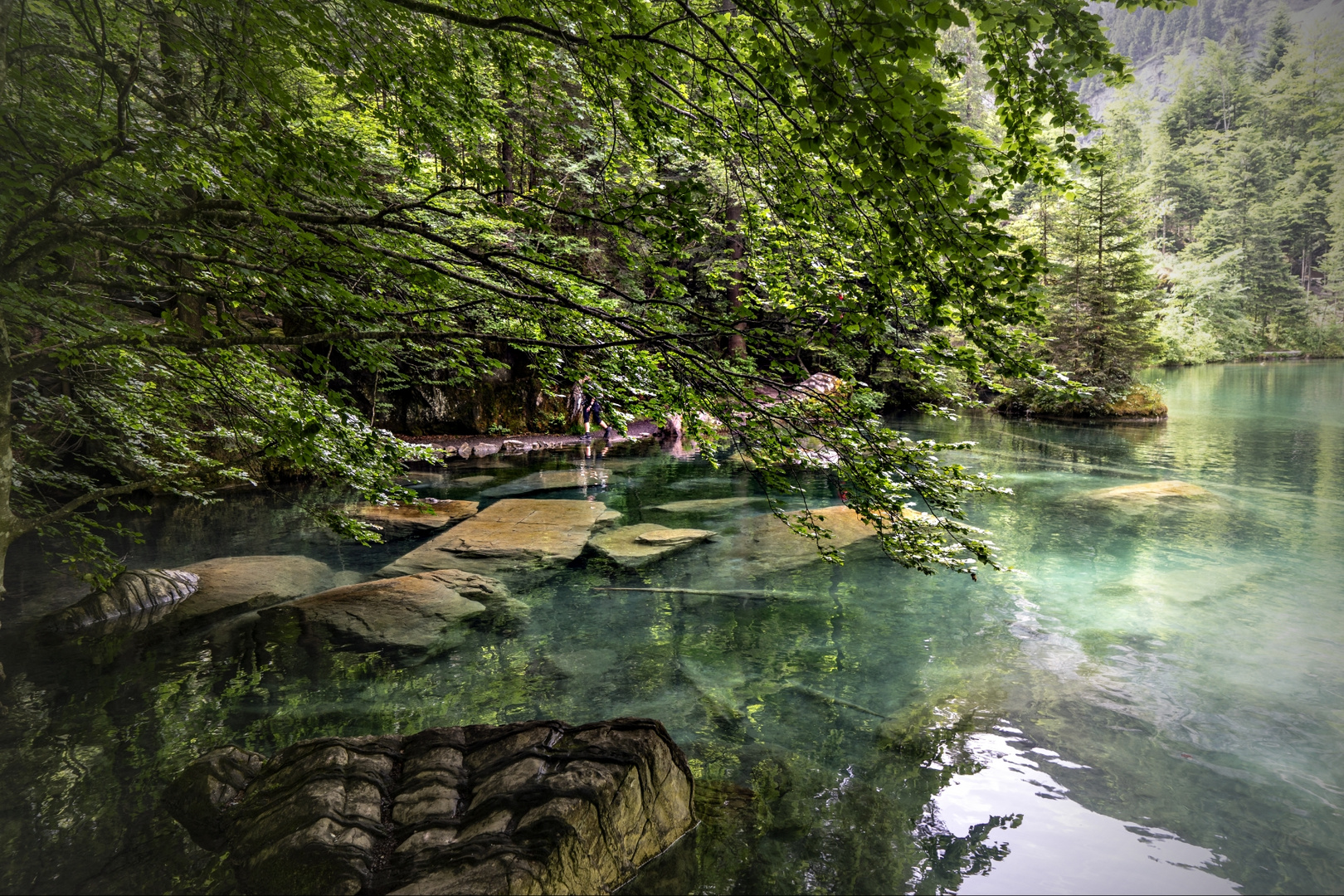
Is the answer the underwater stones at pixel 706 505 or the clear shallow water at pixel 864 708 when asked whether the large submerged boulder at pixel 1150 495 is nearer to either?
the clear shallow water at pixel 864 708

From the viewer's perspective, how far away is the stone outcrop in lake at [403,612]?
631cm

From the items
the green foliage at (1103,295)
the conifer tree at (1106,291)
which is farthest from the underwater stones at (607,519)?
the conifer tree at (1106,291)

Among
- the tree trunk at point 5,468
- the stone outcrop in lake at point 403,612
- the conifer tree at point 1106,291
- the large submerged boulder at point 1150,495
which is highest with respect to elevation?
the conifer tree at point 1106,291

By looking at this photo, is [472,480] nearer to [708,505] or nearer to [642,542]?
[708,505]

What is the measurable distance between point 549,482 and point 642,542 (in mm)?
5297

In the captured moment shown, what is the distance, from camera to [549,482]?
47.2 ft

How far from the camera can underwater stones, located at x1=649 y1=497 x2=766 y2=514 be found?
1193 cm

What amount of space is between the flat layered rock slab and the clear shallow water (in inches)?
28.0

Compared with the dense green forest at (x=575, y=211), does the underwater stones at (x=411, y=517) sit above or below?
below

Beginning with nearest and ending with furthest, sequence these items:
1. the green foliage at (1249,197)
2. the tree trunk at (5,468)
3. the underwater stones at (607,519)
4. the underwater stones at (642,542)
A: the tree trunk at (5,468), the underwater stones at (642,542), the underwater stones at (607,519), the green foliage at (1249,197)

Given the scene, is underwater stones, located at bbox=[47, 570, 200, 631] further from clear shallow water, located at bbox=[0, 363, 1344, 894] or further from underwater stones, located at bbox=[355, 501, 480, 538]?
underwater stones, located at bbox=[355, 501, 480, 538]

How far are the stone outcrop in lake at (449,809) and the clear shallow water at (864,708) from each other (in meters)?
0.25

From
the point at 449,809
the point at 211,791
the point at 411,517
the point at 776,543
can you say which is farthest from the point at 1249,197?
the point at 211,791

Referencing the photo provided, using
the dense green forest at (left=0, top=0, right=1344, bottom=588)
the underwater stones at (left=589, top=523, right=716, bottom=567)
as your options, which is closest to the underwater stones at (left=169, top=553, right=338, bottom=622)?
the dense green forest at (left=0, top=0, right=1344, bottom=588)
